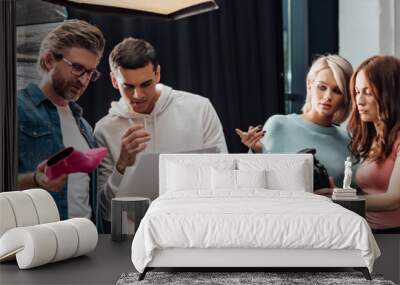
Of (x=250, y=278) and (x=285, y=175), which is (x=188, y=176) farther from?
(x=250, y=278)

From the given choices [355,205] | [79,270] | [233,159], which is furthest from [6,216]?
[355,205]

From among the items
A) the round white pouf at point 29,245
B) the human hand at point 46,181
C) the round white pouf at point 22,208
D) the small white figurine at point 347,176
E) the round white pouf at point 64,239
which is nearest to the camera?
the round white pouf at point 29,245

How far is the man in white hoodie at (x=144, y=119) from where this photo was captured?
23.9 feet

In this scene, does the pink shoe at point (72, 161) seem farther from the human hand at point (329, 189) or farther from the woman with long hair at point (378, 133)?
the woman with long hair at point (378, 133)

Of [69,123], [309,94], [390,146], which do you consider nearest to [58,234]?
[69,123]

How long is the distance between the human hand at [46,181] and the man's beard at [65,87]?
0.72m

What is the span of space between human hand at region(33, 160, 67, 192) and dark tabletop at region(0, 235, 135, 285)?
4.26ft

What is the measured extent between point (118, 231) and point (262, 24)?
8.47 ft

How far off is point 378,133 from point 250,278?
2.84 m

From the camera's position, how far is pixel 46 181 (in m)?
7.28

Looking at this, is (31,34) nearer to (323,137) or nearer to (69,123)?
(69,123)

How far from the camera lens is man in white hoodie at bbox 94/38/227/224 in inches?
287

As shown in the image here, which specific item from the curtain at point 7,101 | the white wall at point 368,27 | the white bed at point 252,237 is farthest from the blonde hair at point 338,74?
the curtain at point 7,101

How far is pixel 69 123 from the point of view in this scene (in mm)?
7266
